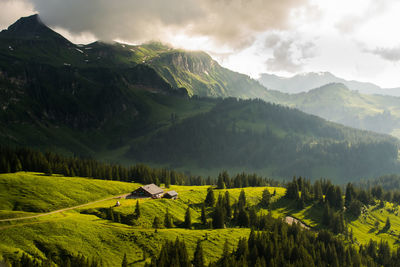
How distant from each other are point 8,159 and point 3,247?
81.4m

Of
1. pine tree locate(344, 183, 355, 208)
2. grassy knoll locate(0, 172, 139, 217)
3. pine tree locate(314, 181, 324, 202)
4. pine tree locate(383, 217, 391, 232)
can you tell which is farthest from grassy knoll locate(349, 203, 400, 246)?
grassy knoll locate(0, 172, 139, 217)

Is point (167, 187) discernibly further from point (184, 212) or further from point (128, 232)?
point (128, 232)

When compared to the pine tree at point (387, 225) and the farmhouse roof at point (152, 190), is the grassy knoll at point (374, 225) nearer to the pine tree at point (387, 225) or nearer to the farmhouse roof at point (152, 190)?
the pine tree at point (387, 225)

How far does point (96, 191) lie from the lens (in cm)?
12075

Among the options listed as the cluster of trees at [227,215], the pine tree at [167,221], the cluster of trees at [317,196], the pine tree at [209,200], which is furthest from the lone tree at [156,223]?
the cluster of trees at [317,196]

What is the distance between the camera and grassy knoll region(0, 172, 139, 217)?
3710 inches

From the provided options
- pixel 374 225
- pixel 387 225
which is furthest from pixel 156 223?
pixel 387 225

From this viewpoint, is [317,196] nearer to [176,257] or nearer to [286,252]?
[286,252]

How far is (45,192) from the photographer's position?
105 m

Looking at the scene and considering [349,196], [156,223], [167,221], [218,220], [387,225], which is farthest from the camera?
[349,196]

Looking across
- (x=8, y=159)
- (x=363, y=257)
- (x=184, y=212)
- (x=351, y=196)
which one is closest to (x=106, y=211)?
(x=184, y=212)

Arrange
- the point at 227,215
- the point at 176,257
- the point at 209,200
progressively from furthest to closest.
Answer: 1. the point at 209,200
2. the point at 227,215
3. the point at 176,257

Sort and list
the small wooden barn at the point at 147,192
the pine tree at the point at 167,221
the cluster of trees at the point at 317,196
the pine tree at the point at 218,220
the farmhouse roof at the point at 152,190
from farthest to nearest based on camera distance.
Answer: the cluster of trees at the point at 317,196 → the farmhouse roof at the point at 152,190 → the small wooden barn at the point at 147,192 → the pine tree at the point at 218,220 → the pine tree at the point at 167,221

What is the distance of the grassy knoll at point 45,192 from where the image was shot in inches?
3710
